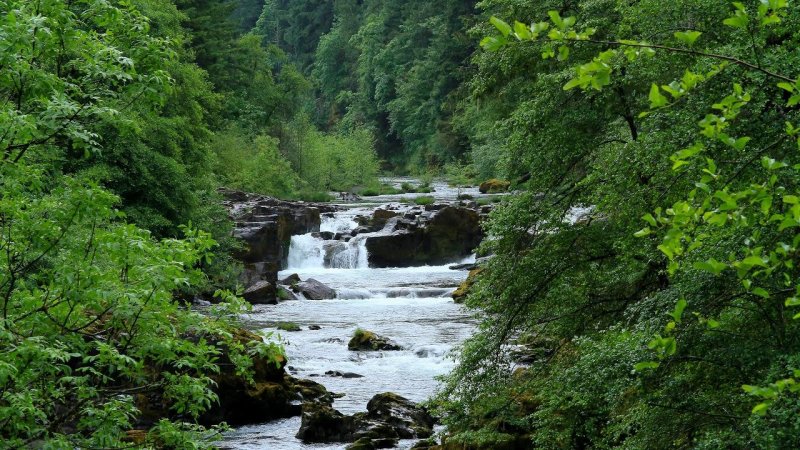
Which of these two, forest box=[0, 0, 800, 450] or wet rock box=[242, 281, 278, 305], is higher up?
forest box=[0, 0, 800, 450]

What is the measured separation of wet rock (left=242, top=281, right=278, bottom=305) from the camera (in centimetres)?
2553

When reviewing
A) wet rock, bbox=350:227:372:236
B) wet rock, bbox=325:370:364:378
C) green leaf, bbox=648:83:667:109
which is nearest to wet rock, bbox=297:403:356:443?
wet rock, bbox=325:370:364:378

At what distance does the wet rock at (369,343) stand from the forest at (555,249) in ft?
15.1


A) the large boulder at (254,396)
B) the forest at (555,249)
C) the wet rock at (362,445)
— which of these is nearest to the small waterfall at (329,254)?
the forest at (555,249)

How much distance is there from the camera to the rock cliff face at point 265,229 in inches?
1067

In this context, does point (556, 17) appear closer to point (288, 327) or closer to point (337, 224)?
point (288, 327)

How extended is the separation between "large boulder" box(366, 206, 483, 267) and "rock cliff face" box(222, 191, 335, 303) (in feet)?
10.5

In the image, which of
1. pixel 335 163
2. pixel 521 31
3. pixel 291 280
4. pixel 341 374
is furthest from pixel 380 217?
pixel 521 31

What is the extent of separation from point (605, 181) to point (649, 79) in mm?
1266

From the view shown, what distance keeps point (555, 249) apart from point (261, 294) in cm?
1598

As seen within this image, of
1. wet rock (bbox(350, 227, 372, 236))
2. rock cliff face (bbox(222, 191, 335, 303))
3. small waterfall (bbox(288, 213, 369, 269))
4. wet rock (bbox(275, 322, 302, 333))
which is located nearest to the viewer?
wet rock (bbox(275, 322, 302, 333))

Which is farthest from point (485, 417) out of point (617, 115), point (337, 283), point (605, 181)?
point (337, 283)

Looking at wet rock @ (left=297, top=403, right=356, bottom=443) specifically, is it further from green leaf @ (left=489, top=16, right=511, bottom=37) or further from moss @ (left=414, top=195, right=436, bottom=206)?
moss @ (left=414, top=195, right=436, bottom=206)

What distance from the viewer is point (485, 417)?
421 inches
